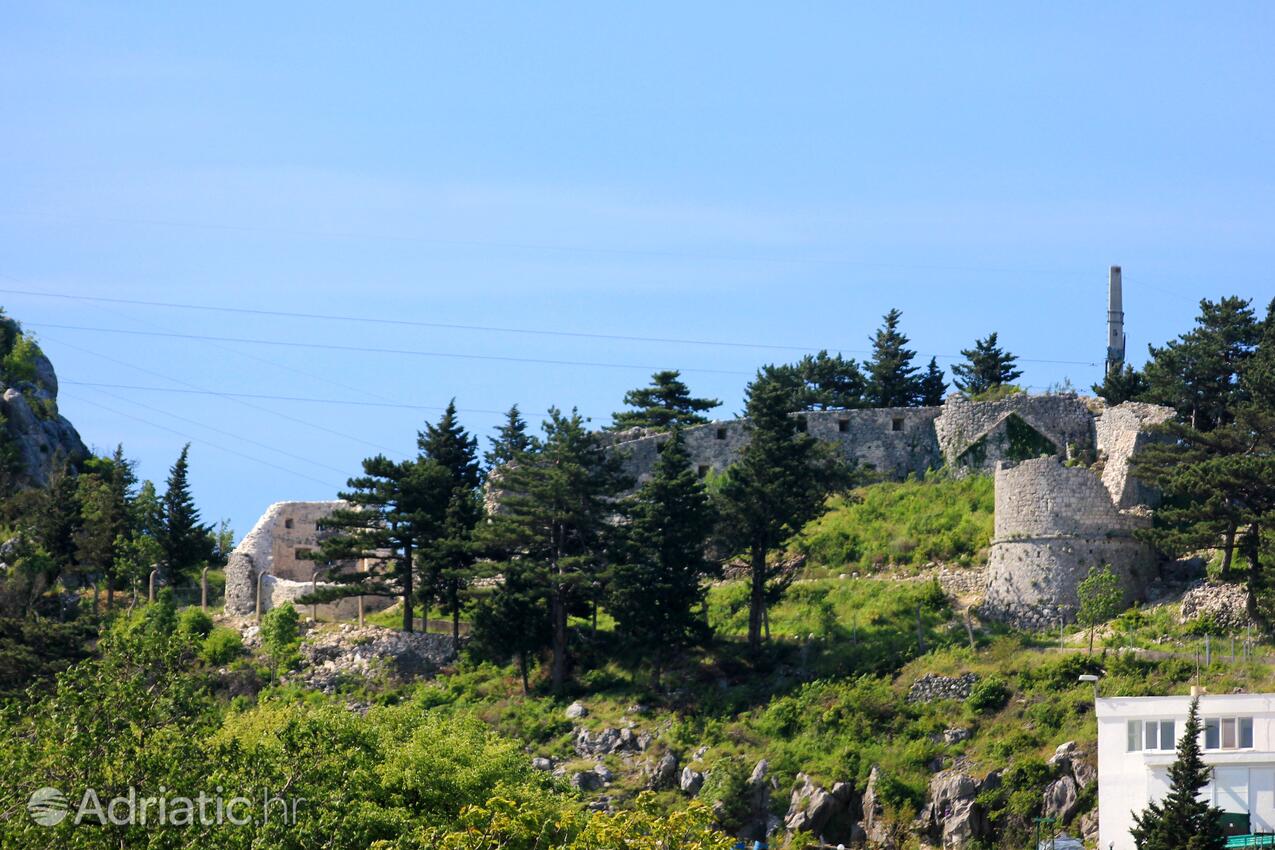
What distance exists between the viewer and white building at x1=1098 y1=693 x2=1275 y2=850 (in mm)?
48844

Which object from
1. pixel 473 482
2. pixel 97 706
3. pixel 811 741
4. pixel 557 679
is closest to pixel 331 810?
pixel 97 706

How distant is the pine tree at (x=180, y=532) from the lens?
73.2 meters

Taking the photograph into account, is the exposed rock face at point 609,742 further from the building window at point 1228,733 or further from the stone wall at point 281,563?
the building window at point 1228,733

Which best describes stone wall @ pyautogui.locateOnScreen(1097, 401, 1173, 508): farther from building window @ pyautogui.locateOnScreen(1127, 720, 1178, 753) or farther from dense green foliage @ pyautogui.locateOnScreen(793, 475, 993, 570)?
building window @ pyautogui.locateOnScreen(1127, 720, 1178, 753)

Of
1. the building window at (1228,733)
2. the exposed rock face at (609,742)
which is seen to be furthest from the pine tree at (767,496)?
the building window at (1228,733)

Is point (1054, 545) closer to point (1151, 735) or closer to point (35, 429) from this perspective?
point (1151, 735)

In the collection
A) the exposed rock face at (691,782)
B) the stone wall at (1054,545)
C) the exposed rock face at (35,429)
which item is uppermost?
the exposed rock face at (35,429)

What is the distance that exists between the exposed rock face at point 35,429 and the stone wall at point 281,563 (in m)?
13.7

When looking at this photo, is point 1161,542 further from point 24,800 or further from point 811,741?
point 24,800

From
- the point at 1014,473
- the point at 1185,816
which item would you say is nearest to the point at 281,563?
the point at 1014,473

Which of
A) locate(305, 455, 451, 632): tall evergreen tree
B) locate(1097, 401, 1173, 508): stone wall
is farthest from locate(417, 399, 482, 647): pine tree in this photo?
locate(1097, 401, 1173, 508): stone wall

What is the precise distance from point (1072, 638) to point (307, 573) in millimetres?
25291

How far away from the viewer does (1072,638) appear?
2267 inches

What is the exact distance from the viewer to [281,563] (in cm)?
7338
